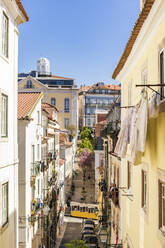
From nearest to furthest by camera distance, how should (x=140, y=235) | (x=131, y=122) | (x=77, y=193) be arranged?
(x=131, y=122) → (x=140, y=235) → (x=77, y=193)

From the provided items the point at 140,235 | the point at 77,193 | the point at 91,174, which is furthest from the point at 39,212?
the point at 91,174

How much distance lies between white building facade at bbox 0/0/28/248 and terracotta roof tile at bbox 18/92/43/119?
452 centimetres

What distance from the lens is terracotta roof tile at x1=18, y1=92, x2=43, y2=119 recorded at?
50.8 feet

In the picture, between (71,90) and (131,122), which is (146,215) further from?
(71,90)

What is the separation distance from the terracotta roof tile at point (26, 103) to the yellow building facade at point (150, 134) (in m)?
6.54

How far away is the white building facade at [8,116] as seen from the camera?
9438 millimetres

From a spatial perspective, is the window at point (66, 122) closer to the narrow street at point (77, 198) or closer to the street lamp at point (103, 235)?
the narrow street at point (77, 198)

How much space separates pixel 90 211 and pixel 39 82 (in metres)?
35.6

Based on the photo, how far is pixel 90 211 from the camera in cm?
3503

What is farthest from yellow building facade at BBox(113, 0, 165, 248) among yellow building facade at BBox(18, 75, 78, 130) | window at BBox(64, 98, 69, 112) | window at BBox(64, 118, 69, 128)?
window at BBox(64, 118, 69, 128)

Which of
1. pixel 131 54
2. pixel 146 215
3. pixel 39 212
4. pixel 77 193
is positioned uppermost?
pixel 131 54

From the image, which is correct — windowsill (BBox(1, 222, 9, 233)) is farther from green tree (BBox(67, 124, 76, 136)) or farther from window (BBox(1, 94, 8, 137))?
green tree (BBox(67, 124, 76, 136))

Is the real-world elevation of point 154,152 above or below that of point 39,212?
above

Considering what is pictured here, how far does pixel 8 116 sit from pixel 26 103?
704 centimetres
